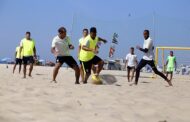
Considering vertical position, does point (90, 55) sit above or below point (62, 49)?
below

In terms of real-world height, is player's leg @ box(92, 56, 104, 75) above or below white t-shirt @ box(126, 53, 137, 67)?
below

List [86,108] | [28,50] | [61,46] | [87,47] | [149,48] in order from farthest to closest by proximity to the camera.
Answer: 1. [28,50]
2. [149,48]
3. [87,47]
4. [61,46]
5. [86,108]

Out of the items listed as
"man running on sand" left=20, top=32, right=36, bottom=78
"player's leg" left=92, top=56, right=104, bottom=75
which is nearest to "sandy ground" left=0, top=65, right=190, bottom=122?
"player's leg" left=92, top=56, right=104, bottom=75

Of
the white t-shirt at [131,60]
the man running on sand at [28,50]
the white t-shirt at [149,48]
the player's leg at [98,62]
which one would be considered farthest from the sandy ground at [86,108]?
the white t-shirt at [131,60]

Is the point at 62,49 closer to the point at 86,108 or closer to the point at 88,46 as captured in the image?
the point at 88,46

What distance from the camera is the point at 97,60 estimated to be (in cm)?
906

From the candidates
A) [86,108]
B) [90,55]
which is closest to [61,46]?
[90,55]

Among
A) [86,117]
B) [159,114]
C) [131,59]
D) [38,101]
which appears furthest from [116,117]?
[131,59]

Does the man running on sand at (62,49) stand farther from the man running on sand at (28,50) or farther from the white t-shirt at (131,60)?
the white t-shirt at (131,60)

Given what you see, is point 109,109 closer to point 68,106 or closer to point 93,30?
point 68,106

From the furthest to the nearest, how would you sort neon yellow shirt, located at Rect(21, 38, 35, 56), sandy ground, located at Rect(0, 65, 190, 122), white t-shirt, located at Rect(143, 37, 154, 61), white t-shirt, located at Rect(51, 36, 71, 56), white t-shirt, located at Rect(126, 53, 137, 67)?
white t-shirt, located at Rect(126, 53, 137, 67), neon yellow shirt, located at Rect(21, 38, 35, 56), white t-shirt, located at Rect(143, 37, 154, 61), white t-shirt, located at Rect(51, 36, 71, 56), sandy ground, located at Rect(0, 65, 190, 122)

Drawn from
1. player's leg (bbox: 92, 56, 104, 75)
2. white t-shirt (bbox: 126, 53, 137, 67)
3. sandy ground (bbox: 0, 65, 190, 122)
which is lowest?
sandy ground (bbox: 0, 65, 190, 122)

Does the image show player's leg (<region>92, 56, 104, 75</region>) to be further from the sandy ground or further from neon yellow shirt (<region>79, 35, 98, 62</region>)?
the sandy ground

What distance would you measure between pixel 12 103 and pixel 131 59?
30.8 feet
